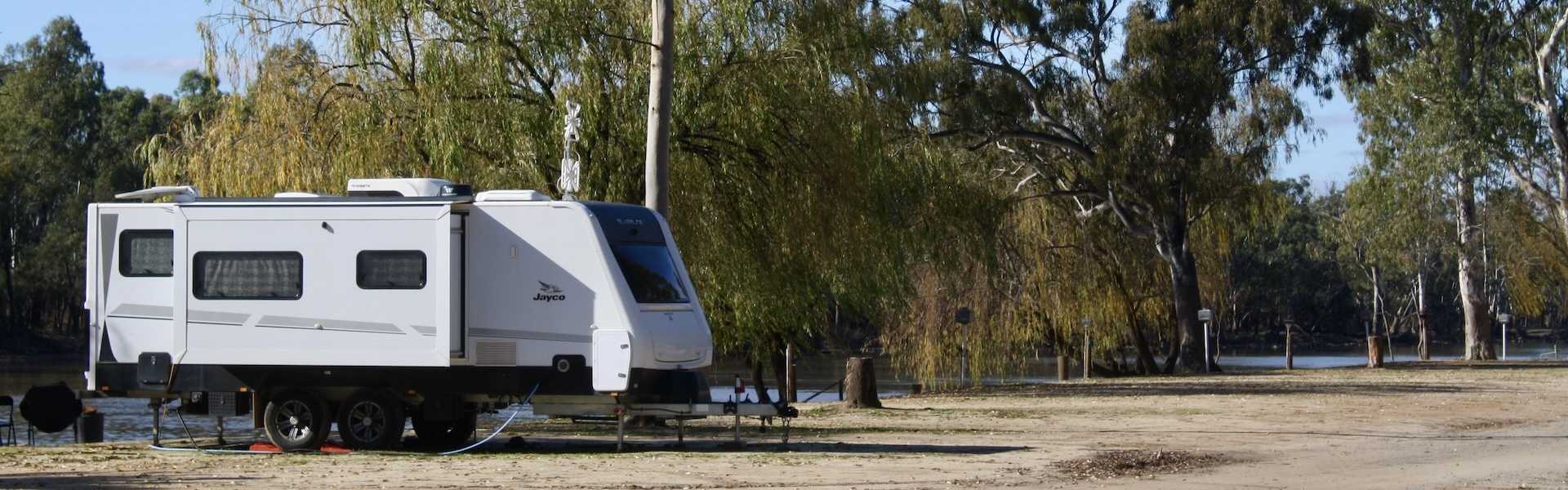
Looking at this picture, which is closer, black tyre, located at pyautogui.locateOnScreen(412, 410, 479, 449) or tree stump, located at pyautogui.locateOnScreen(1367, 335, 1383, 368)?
black tyre, located at pyautogui.locateOnScreen(412, 410, 479, 449)

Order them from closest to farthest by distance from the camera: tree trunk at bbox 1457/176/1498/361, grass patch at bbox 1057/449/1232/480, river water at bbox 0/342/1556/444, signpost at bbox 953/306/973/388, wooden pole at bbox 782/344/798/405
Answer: grass patch at bbox 1057/449/1232/480 < river water at bbox 0/342/1556/444 < wooden pole at bbox 782/344/798/405 < signpost at bbox 953/306/973/388 < tree trunk at bbox 1457/176/1498/361

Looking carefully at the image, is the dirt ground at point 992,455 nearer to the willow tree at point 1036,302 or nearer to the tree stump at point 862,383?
the tree stump at point 862,383

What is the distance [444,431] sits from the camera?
16641mm

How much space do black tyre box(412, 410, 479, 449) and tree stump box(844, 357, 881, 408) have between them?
7116 mm

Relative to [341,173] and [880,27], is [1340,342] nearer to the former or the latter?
[880,27]

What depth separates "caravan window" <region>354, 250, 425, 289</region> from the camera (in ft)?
50.1

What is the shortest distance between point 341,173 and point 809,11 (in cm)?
589

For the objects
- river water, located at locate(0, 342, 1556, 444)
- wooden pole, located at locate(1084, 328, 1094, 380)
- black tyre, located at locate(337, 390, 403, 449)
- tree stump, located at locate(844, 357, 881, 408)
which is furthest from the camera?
wooden pole, located at locate(1084, 328, 1094, 380)

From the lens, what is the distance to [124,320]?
1580 centimetres

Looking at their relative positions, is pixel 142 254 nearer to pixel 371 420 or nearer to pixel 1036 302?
pixel 371 420

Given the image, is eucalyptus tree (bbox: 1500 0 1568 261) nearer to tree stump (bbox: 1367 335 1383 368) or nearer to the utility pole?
tree stump (bbox: 1367 335 1383 368)

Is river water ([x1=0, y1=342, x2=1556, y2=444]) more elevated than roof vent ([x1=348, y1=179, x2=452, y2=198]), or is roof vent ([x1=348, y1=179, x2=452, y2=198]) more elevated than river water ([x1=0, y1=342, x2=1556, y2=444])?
roof vent ([x1=348, y1=179, x2=452, y2=198])

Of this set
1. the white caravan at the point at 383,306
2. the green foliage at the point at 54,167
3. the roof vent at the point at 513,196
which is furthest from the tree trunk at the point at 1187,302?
the green foliage at the point at 54,167

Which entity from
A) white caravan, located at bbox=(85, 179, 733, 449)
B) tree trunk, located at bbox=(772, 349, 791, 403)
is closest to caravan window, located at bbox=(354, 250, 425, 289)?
white caravan, located at bbox=(85, 179, 733, 449)
